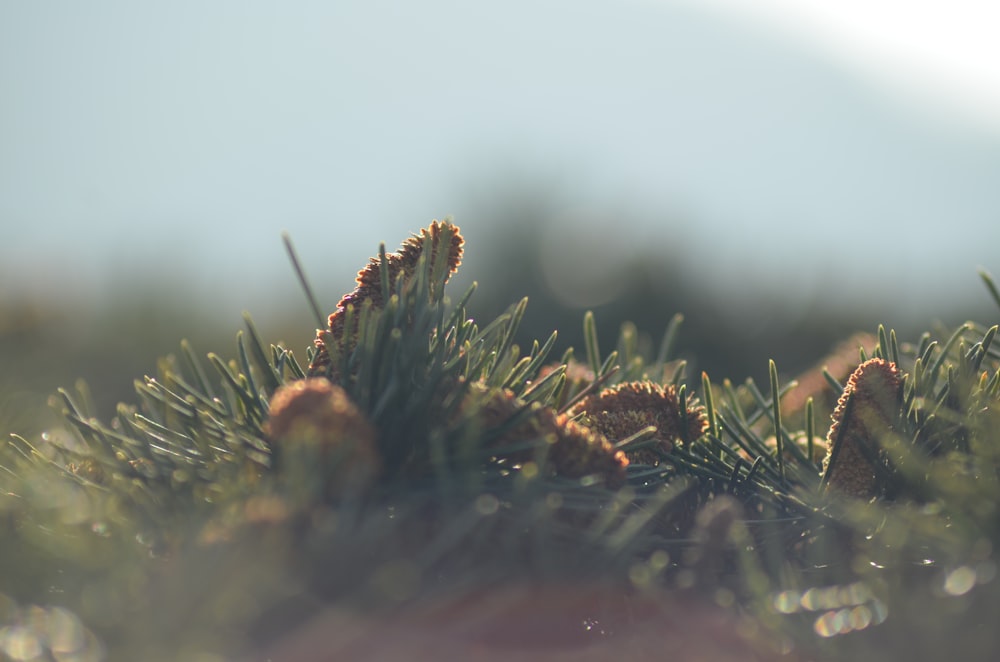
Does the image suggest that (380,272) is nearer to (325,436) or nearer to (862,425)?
(325,436)

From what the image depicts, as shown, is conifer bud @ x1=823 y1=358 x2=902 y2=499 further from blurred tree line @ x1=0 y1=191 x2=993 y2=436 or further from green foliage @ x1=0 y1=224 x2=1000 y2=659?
blurred tree line @ x1=0 y1=191 x2=993 y2=436

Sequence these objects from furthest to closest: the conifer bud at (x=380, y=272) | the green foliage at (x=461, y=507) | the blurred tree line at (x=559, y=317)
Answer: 1. the blurred tree line at (x=559, y=317)
2. the conifer bud at (x=380, y=272)
3. the green foliage at (x=461, y=507)

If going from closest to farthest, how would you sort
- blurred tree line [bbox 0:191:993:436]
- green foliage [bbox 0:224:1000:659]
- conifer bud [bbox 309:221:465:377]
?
green foliage [bbox 0:224:1000:659] → conifer bud [bbox 309:221:465:377] → blurred tree line [bbox 0:191:993:436]

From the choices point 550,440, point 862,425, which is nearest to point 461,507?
point 550,440

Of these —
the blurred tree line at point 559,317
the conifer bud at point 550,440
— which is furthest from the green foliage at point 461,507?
the blurred tree line at point 559,317

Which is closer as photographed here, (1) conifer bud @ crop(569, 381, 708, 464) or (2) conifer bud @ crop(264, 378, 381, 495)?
(2) conifer bud @ crop(264, 378, 381, 495)

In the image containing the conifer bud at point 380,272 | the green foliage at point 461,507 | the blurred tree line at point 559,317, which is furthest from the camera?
the blurred tree line at point 559,317

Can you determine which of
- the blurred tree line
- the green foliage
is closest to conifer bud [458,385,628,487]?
the green foliage

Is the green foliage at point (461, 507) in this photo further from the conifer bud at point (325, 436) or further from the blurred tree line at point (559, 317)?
the blurred tree line at point (559, 317)

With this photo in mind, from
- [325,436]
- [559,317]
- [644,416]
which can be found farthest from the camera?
[559,317]

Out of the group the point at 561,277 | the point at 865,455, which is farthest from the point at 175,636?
the point at 561,277

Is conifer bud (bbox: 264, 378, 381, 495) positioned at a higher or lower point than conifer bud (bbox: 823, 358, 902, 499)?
higher
